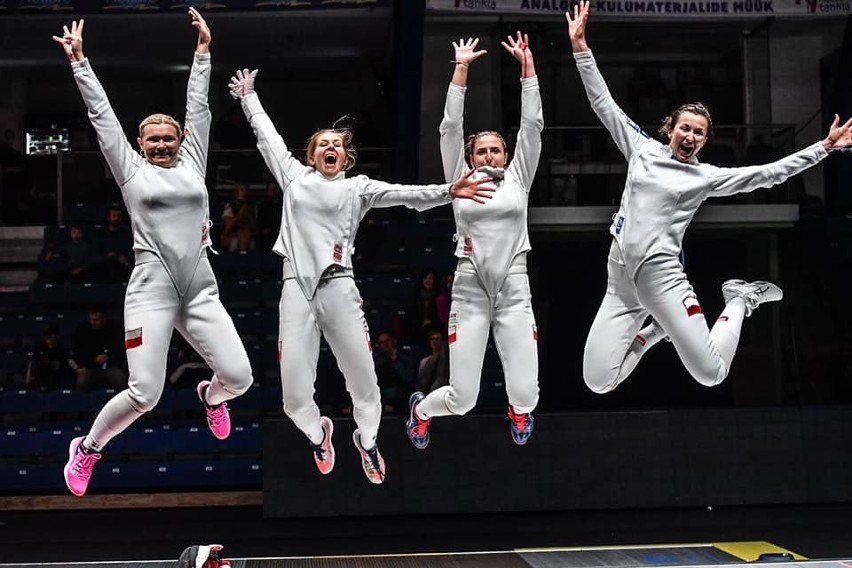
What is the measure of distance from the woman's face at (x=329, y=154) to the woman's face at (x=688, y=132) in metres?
1.84

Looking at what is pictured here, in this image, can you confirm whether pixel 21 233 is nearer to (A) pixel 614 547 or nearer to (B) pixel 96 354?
(B) pixel 96 354

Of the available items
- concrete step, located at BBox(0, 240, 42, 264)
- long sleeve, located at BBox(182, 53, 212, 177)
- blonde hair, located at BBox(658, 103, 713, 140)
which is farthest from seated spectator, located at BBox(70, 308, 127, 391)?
blonde hair, located at BBox(658, 103, 713, 140)

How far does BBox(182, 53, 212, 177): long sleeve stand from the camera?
6.18 m

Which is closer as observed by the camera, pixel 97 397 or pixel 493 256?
pixel 493 256

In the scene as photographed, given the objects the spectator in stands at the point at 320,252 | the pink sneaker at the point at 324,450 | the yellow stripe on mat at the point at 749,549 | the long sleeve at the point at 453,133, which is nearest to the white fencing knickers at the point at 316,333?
the spectator in stands at the point at 320,252

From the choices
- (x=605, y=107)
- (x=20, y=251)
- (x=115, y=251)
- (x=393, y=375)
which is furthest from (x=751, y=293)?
(x=20, y=251)

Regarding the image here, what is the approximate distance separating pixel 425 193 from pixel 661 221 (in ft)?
4.28

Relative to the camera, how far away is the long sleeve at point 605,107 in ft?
20.5

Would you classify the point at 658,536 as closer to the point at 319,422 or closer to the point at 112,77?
the point at 319,422

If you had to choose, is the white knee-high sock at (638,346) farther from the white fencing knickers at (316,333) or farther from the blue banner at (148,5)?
the blue banner at (148,5)

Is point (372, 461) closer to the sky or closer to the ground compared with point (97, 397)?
closer to the ground

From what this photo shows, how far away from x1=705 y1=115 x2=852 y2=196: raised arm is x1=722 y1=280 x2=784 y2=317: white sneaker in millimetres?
768

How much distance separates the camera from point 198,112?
6.23 m

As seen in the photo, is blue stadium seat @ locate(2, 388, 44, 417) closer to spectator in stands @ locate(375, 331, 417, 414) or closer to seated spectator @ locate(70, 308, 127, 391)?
seated spectator @ locate(70, 308, 127, 391)
